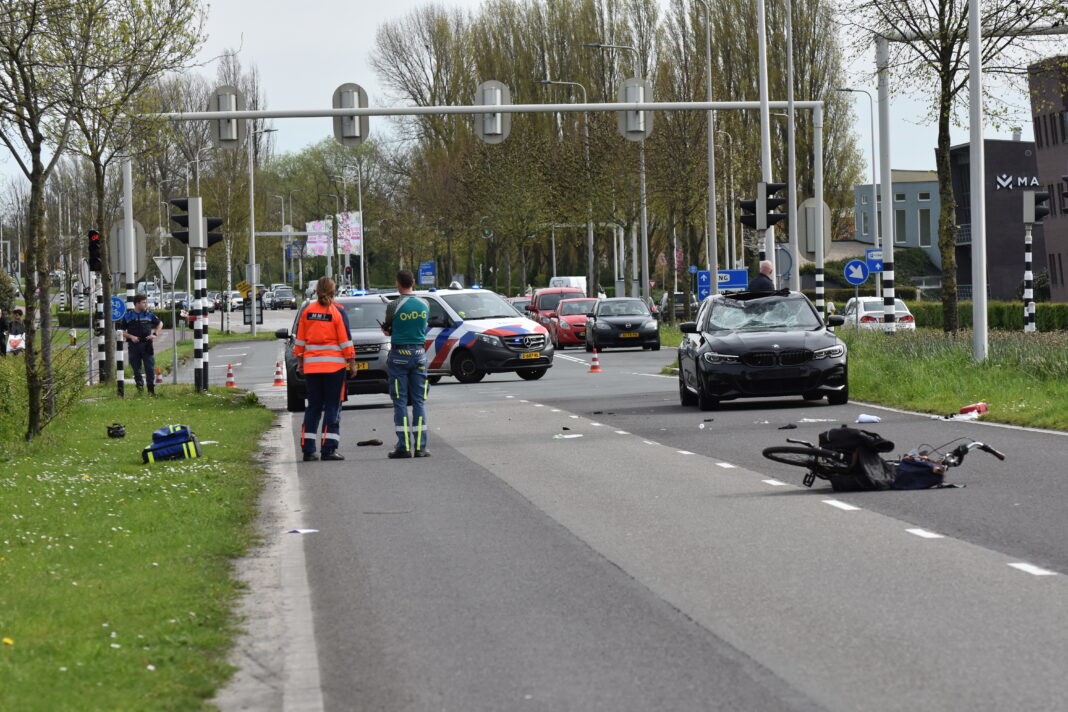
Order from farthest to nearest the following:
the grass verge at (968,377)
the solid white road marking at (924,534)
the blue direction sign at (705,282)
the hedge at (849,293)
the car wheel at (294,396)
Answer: the hedge at (849,293), the blue direction sign at (705,282), the car wheel at (294,396), the grass verge at (968,377), the solid white road marking at (924,534)

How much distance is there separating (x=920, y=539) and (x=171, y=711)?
17.5ft

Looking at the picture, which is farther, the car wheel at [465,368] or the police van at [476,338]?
the car wheel at [465,368]

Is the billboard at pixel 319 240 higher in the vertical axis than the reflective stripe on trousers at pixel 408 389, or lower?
higher

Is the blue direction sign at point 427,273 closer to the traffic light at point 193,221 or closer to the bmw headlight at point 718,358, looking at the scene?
the traffic light at point 193,221

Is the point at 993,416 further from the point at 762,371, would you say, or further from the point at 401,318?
the point at 401,318

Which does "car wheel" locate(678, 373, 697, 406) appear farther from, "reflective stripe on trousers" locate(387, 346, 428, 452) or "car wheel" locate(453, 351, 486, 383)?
"car wheel" locate(453, 351, 486, 383)

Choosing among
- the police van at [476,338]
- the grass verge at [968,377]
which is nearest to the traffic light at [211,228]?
the police van at [476,338]

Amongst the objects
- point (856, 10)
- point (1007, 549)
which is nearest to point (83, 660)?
point (1007, 549)

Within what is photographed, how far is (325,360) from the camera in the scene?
16.6 meters

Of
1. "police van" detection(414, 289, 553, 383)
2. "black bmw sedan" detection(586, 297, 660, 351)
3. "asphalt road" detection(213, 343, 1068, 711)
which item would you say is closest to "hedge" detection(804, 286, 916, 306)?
"black bmw sedan" detection(586, 297, 660, 351)

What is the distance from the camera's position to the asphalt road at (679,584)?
20.2 ft

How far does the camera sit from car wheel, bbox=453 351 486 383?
30984mm

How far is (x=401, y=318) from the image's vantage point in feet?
54.5

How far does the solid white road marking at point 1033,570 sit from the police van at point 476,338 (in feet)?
72.5
